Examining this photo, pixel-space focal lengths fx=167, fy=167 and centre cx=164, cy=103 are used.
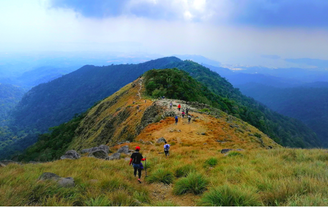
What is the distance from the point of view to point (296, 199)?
4367mm

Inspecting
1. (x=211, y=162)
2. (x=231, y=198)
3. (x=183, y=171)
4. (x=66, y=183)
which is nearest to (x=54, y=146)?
(x=66, y=183)

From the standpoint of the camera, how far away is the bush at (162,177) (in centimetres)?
768

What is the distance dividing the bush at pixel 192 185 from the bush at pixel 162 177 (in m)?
1.12

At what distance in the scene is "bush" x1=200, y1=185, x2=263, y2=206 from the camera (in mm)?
4512

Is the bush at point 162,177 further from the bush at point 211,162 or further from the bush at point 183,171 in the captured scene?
the bush at point 211,162

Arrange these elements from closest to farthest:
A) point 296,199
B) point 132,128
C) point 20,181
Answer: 1. point 296,199
2. point 20,181
3. point 132,128

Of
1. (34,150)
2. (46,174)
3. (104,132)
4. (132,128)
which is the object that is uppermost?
(46,174)

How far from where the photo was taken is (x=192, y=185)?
6.42 m

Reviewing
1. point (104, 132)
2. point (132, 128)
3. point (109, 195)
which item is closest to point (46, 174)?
point (109, 195)

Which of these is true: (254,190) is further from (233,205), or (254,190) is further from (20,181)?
(20,181)

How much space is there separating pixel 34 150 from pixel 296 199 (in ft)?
258

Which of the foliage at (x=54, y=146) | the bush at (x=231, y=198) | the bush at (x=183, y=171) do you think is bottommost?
the foliage at (x=54, y=146)

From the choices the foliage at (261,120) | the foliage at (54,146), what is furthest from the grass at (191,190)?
the foliage at (261,120)

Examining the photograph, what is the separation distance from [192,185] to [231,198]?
2.00 m
